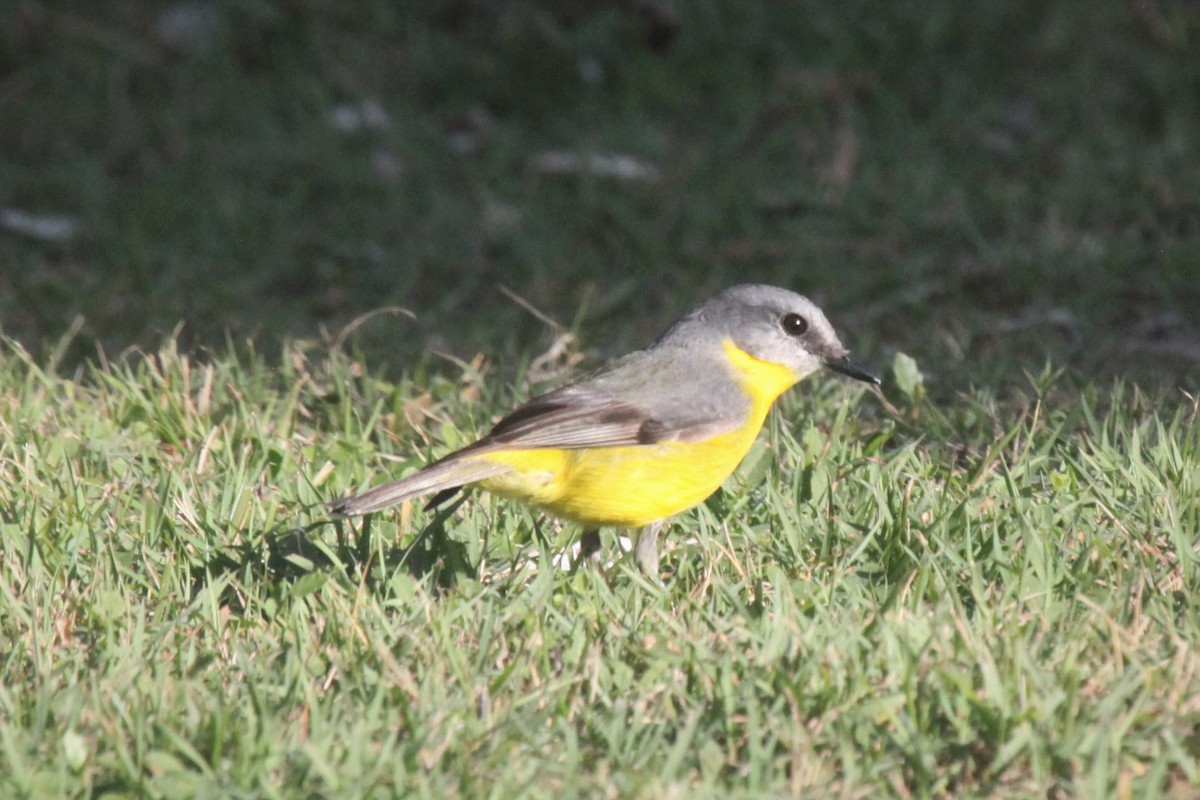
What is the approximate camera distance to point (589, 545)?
4.88 metres

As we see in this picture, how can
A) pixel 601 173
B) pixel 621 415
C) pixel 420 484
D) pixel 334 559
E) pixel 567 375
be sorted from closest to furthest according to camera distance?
pixel 420 484 < pixel 334 559 < pixel 621 415 < pixel 567 375 < pixel 601 173

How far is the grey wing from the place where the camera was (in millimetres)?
4684

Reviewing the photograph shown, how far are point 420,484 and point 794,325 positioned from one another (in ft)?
4.59

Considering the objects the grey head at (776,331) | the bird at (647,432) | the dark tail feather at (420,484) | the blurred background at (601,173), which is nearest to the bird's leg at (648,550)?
the bird at (647,432)

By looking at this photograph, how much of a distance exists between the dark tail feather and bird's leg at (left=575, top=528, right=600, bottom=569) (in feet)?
1.23

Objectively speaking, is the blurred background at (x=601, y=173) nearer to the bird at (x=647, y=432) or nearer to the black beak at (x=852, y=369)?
the black beak at (x=852, y=369)

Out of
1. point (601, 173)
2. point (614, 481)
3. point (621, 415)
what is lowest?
point (601, 173)

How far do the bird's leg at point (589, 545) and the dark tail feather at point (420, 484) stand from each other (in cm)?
38

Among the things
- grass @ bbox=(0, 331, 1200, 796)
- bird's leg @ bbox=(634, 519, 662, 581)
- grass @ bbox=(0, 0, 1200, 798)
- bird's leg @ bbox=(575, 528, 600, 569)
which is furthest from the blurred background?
bird's leg @ bbox=(634, 519, 662, 581)

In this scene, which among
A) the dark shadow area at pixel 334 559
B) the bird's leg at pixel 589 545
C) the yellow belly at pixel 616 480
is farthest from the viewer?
the bird's leg at pixel 589 545

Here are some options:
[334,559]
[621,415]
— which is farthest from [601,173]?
[334,559]

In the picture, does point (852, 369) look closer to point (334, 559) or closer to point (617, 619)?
point (617, 619)

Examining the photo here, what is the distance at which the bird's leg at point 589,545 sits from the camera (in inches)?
189

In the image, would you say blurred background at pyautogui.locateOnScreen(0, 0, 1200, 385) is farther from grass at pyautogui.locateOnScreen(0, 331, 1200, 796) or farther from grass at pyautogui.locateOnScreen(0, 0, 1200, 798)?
grass at pyautogui.locateOnScreen(0, 331, 1200, 796)
